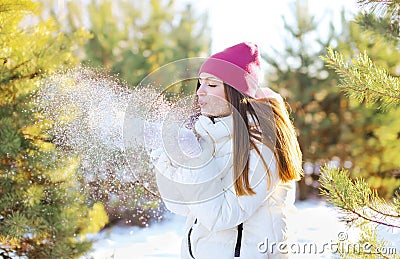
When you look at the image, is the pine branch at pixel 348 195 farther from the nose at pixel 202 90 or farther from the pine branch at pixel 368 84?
the nose at pixel 202 90

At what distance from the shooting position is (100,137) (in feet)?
5.77

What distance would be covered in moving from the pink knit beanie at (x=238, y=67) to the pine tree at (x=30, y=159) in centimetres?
94

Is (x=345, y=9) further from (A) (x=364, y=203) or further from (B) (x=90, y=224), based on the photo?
(A) (x=364, y=203)

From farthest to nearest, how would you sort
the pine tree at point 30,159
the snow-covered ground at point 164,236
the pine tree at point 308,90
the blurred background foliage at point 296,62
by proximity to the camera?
the pine tree at point 308,90 < the blurred background foliage at point 296,62 < the snow-covered ground at point 164,236 < the pine tree at point 30,159

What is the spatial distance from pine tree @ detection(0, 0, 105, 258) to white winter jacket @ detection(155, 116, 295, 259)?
814 millimetres

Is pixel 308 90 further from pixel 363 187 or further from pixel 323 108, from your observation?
pixel 363 187

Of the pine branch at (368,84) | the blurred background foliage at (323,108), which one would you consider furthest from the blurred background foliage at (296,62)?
the pine branch at (368,84)

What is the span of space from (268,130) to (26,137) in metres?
1.10

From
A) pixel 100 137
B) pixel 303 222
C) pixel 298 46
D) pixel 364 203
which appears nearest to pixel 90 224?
pixel 100 137

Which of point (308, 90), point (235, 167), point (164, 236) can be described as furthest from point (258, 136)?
point (308, 90)

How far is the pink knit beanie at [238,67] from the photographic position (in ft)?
4.69

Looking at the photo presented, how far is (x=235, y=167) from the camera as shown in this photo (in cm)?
141

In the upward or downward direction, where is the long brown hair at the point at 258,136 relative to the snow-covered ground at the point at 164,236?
upward

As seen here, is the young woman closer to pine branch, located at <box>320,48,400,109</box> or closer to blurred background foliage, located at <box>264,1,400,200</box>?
pine branch, located at <box>320,48,400,109</box>
